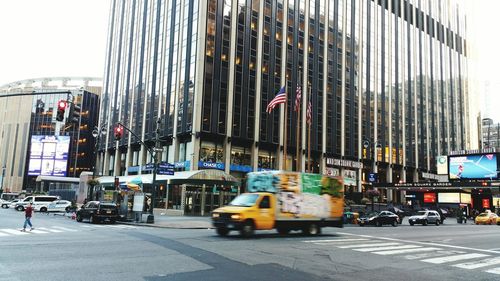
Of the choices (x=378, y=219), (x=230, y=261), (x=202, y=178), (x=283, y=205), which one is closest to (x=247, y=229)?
(x=283, y=205)

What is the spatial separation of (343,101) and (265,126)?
18.5 metres

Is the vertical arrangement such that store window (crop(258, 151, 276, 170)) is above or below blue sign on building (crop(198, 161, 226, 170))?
above

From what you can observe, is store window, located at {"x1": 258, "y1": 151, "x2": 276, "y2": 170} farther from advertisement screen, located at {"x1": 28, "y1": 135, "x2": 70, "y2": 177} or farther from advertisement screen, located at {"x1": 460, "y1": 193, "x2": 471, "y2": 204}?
advertisement screen, located at {"x1": 28, "y1": 135, "x2": 70, "y2": 177}

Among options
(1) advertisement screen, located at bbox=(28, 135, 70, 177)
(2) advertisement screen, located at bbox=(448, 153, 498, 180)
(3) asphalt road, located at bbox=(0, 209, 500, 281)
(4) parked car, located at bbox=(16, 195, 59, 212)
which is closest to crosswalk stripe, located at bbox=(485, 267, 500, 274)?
(3) asphalt road, located at bbox=(0, 209, 500, 281)

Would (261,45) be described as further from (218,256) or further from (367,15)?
(218,256)

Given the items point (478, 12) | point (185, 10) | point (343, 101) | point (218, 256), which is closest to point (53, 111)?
point (185, 10)

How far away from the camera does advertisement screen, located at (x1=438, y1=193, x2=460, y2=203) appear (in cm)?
7331

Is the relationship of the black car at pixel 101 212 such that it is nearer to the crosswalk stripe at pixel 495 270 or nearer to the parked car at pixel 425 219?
the crosswalk stripe at pixel 495 270

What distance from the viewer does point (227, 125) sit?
169 feet

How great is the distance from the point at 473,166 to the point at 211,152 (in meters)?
39.0

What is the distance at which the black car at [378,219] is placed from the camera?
1420 inches

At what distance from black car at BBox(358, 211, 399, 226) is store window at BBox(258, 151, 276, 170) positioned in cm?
2173

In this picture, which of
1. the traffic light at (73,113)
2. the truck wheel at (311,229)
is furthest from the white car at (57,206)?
the truck wheel at (311,229)

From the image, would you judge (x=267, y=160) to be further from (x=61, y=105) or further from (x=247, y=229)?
(x=247, y=229)
